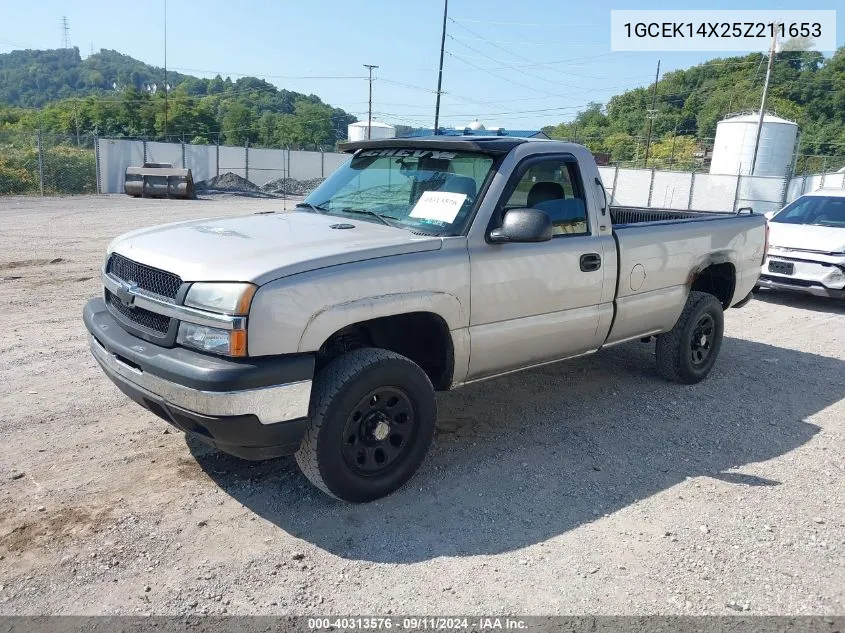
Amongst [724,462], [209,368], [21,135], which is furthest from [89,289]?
[21,135]

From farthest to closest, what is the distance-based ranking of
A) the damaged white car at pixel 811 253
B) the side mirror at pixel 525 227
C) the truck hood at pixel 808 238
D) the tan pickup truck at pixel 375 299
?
1. the truck hood at pixel 808 238
2. the damaged white car at pixel 811 253
3. the side mirror at pixel 525 227
4. the tan pickup truck at pixel 375 299

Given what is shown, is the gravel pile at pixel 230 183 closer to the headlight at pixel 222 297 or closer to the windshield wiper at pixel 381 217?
the windshield wiper at pixel 381 217

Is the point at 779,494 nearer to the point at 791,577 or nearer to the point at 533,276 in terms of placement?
the point at 791,577

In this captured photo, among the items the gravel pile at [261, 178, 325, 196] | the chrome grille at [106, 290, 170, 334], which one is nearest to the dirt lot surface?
the chrome grille at [106, 290, 170, 334]

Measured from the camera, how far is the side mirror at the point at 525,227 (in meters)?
3.99

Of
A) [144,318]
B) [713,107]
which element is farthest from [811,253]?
[713,107]

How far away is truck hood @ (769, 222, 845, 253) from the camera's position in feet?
31.4

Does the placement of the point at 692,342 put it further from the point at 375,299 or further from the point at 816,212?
the point at 816,212

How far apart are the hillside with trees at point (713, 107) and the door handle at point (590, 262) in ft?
178

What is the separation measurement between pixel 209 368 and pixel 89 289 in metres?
6.59

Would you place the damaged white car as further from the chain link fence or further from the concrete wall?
the chain link fence

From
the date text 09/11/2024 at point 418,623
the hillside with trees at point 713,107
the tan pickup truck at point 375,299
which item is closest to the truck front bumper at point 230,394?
the tan pickup truck at point 375,299

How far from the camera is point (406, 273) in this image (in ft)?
12.3

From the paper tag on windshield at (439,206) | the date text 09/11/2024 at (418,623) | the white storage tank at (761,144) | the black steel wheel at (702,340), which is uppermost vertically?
the white storage tank at (761,144)
